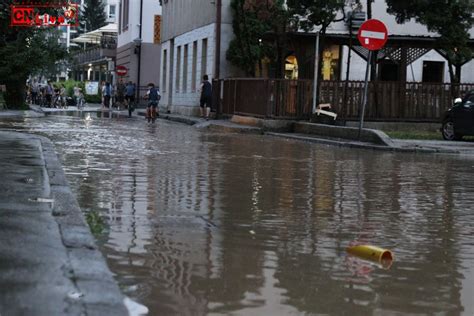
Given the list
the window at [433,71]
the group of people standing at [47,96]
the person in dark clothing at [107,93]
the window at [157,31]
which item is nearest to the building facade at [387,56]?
the window at [433,71]

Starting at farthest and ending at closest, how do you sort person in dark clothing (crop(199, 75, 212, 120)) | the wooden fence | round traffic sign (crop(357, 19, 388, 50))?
person in dark clothing (crop(199, 75, 212, 120)) < the wooden fence < round traffic sign (crop(357, 19, 388, 50))

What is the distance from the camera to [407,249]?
6816mm

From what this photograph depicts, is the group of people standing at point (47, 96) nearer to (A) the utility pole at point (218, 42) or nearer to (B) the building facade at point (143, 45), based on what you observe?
(B) the building facade at point (143, 45)

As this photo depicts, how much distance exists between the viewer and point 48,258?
17.8 feet

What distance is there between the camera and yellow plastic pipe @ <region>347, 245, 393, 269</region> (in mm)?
6199

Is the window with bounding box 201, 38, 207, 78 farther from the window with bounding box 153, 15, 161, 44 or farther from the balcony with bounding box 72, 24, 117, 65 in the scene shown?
the balcony with bounding box 72, 24, 117, 65

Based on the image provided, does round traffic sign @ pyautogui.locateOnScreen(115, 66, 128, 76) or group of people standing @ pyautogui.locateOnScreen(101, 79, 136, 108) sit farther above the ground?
round traffic sign @ pyautogui.locateOnScreen(115, 66, 128, 76)

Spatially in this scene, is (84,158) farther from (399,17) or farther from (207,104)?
(207,104)

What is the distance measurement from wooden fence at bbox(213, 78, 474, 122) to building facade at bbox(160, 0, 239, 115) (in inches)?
351

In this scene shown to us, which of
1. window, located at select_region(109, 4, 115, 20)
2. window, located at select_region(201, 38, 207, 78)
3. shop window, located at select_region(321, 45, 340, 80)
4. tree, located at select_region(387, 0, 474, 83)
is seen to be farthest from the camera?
window, located at select_region(109, 4, 115, 20)

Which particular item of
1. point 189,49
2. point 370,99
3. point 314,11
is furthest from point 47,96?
point 370,99

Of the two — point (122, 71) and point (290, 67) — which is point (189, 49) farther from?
point (122, 71)

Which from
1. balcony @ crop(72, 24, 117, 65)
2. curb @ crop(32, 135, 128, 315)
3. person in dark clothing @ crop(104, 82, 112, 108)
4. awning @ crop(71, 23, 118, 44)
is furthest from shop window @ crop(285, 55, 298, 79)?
awning @ crop(71, 23, 118, 44)

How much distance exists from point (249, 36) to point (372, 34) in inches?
502
